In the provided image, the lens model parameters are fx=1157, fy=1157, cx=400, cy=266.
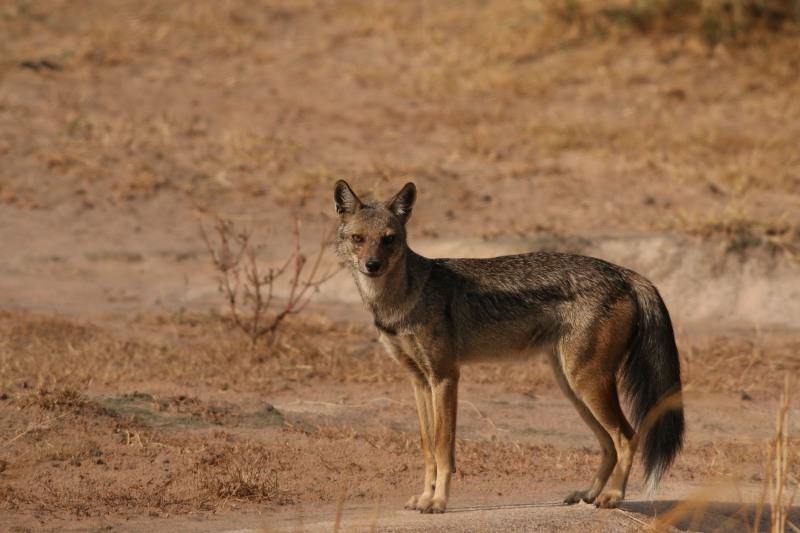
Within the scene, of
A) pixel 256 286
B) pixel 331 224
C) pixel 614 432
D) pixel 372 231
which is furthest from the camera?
pixel 331 224

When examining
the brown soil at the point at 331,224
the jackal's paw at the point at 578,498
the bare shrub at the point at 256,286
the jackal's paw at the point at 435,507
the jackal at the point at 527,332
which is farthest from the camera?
the bare shrub at the point at 256,286

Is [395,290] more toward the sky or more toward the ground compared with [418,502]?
more toward the sky

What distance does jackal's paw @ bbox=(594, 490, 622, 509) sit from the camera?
20.2 ft

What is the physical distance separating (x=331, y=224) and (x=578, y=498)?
20.5 ft

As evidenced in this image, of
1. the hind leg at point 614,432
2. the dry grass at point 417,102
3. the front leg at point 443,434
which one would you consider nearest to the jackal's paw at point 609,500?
the hind leg at point 614,432

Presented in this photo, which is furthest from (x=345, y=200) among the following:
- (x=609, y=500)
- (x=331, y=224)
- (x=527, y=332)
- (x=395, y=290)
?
(x=331, y=224)

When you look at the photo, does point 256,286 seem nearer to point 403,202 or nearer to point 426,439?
point 403,202

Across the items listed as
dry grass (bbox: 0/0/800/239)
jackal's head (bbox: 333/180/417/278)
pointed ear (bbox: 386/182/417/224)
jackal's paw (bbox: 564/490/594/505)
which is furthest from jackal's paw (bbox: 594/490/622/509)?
dry grass (bbox: 0/0/800/239)

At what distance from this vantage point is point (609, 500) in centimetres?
616

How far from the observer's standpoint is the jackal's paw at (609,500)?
20.2ft

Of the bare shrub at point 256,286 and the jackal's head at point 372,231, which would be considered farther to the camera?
the bare shrub at point 256,286

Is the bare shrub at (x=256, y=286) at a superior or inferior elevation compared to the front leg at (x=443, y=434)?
superior

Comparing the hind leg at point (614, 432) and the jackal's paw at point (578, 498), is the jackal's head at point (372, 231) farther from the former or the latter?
the jackal's paw at point (578, 498)

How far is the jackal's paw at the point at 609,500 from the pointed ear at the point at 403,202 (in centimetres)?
191
